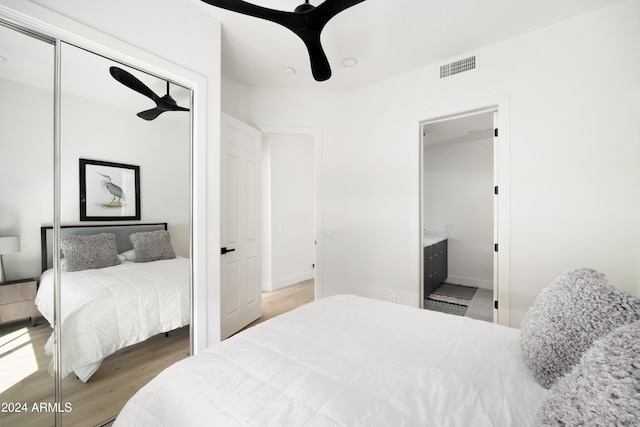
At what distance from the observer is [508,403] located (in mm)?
820

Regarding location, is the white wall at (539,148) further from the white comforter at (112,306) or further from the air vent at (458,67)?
the white comforter at (112,306)

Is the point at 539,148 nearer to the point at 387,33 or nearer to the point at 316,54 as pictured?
the point at 387,33

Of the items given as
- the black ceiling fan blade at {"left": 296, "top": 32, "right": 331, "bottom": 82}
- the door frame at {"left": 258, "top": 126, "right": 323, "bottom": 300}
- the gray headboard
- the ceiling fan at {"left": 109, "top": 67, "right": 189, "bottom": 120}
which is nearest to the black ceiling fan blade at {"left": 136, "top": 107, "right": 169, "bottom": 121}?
the ceiling fan at {"left": 109, "top": 67, "right": 189, "bottom": 120}

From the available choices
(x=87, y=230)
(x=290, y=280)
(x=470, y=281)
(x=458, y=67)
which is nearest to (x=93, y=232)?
(x=87, y=230)

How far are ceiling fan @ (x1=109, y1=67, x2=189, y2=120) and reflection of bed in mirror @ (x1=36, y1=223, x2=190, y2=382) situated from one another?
2.51ft

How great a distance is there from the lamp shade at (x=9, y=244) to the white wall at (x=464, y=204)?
16.4 feet

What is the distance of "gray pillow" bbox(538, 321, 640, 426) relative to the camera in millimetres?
499

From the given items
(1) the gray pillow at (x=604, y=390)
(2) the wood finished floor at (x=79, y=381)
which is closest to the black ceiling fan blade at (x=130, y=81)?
(2) the wood finished floor at (x=79, y=381)

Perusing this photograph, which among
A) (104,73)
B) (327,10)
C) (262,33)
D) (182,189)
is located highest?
(262,33)

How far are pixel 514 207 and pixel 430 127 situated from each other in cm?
172

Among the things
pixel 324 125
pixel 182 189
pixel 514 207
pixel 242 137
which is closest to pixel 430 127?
pixel 324 125

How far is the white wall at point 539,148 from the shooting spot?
192 cm

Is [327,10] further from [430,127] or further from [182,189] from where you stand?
[430,127]

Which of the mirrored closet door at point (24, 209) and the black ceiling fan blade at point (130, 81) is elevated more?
the black ceiling fan blade at point (130, 81)
